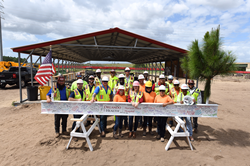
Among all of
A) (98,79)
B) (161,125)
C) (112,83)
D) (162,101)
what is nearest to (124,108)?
(162,101)

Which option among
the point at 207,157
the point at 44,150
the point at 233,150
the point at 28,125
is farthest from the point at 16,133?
the point at 233,150

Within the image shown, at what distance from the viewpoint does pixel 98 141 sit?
168 inches

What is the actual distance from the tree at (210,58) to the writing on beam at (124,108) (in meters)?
1.05

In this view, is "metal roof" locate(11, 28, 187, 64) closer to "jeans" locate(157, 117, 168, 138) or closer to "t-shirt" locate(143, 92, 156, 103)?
"t-shirt" locate(143, 92, 156, 103)

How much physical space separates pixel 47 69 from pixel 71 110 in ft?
5.58

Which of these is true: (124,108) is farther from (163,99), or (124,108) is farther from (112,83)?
(112,83)

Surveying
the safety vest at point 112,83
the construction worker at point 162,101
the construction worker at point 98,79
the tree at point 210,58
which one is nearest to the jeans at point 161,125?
the construction worker at point 162,101

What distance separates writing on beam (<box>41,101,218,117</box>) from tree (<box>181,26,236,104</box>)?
1.05 m

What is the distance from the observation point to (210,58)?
159 inches

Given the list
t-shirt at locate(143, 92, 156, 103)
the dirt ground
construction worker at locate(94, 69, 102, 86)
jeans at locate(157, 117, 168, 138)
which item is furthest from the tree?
construction worker at locate(94, 69, 102, 86)

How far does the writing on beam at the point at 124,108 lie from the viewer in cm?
392

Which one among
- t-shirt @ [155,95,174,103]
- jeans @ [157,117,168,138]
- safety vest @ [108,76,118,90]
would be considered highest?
safety vest @ [108,76,118,90]

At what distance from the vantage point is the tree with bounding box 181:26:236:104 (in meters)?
4.03

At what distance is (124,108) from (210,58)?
2.96m
